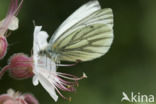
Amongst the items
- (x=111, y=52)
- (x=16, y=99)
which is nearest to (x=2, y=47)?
(x=16, y=99)

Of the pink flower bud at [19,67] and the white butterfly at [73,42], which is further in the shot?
the white butterfly at [73,42]

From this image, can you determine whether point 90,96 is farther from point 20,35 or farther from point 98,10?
point 98,10

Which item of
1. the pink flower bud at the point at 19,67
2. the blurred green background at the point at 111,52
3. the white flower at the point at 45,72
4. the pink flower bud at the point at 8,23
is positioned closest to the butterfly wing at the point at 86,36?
the white flower at the point at 45,72

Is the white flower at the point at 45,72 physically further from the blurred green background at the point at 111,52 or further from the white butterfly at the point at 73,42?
the blurred green background at the point at 111,52

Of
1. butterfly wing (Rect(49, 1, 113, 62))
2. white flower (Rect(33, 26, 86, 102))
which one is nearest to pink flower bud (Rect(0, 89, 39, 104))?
white flower (Rect(33, 26, 86, 102))

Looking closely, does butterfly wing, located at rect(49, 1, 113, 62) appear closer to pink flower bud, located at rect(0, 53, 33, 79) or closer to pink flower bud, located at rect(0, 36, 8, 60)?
pink flower bud, located at rect(0, 53, 33, 79)

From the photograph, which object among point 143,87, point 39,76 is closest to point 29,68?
point 39,76

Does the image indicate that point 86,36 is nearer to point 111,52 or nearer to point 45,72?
point 45,72
